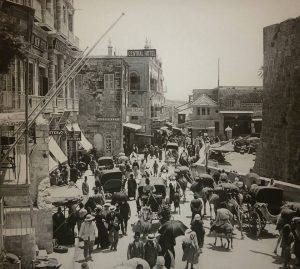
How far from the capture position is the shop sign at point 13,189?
970 centimetres

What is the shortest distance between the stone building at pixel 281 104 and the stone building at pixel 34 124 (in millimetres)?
9766

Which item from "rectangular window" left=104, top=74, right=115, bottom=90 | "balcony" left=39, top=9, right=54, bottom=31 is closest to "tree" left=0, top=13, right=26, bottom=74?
"balcony" left=39, top=9, right=54, bottom=31

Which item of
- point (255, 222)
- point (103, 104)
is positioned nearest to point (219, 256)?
point (255, 222)

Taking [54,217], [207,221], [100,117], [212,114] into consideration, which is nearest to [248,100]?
[212,114]

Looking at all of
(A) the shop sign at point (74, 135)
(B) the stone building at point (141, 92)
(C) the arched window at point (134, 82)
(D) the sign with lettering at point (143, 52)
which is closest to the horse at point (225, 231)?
(A) the shop sign at point (74, 135)

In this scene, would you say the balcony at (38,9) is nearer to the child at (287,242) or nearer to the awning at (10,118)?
the awning at (10,118)

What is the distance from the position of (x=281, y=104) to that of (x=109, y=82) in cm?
1821

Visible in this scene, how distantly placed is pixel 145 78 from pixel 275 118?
22.8 meters

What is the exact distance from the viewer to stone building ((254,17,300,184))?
18.2 m

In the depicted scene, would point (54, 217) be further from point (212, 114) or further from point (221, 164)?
point (212, 114)

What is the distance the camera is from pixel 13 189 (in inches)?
384

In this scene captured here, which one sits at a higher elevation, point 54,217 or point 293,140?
point 293,140

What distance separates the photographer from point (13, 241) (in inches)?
399

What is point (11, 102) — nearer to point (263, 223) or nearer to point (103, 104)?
point (263, 223)
